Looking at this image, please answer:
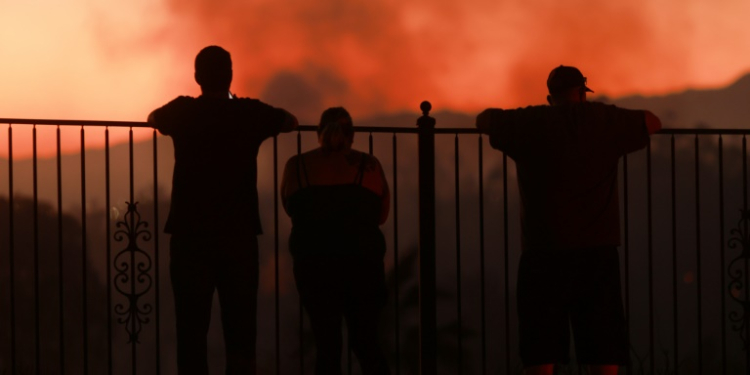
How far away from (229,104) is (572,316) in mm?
1791

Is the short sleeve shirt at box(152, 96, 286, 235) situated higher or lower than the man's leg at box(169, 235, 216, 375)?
higher

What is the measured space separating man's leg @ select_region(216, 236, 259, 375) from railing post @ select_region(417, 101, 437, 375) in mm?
1875

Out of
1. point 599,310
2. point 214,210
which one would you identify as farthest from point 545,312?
point 214,210

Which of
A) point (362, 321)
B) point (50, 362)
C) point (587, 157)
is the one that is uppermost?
point (587, 157)

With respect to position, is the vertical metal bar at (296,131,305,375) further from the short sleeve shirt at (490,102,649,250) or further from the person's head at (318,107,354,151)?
the short sleeve shirt at (490,102,649,250)

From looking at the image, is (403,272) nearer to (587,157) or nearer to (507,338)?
(507,338)

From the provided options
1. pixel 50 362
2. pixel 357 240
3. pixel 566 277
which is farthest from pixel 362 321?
pixel 50 362

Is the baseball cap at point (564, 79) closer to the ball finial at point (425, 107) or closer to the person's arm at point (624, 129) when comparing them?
the person's arm at point (624, 129)

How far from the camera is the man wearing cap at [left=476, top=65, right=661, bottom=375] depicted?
4.22 metres

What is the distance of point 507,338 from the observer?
6379 mm

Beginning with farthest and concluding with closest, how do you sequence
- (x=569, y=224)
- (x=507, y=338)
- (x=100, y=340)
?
(x=100, y=340) < (x=507, y=338) < (x=569, y=224)

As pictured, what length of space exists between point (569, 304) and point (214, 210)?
160 cm

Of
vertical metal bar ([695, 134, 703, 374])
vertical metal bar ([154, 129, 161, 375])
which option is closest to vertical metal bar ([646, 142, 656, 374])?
vertical metal bar ([695, 134, 703, 374])

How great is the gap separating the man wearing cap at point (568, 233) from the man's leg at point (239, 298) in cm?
119
